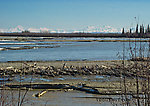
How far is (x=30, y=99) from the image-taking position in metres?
10.9

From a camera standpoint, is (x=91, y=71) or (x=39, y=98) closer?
(x=39, y=98)

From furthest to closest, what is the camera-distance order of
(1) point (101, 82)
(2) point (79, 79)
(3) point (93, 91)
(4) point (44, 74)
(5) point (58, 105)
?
(4) point (44, 74)
(2) point (79, 79)
(1) point (101, 82)
(3) point (93, 91)
(5) point (58, 105)

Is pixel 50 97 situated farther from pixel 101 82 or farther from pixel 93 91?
pixel 101 82

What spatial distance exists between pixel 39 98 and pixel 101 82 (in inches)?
174

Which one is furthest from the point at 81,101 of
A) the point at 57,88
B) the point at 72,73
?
the point at 72,73

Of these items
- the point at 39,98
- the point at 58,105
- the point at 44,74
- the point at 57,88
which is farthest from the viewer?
the point at 44,74

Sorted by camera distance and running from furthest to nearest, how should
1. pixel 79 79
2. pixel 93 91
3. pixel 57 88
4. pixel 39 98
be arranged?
pixel 79 79
pixel 57 88
pixel 93 91
pixel 39 98

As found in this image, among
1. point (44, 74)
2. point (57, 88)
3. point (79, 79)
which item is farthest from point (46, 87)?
point (44, 74)

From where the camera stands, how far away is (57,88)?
13.1 meters

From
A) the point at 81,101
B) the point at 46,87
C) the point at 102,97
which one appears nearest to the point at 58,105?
the point at 81,101

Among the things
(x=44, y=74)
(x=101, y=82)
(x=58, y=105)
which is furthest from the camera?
(x=44, y=74)

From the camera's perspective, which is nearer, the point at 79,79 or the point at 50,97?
the point at 50,97

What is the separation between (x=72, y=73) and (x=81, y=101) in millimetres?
6946

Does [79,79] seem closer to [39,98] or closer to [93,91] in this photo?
[93,91]
